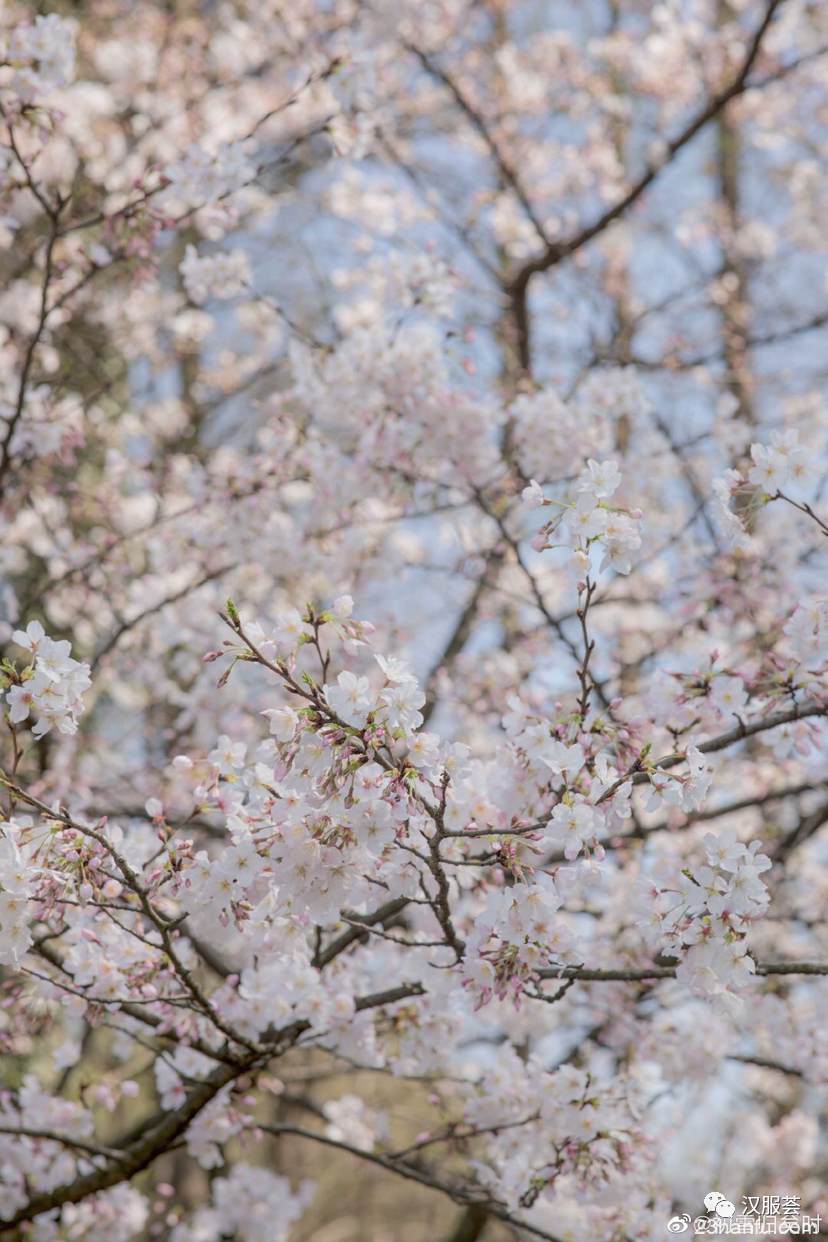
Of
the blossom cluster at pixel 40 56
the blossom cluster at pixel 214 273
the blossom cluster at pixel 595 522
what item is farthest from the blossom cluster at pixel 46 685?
the blossom cluster at pixel 214 273

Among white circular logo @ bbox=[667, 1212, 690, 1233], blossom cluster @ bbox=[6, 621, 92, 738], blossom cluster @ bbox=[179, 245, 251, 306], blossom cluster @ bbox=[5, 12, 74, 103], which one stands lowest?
white circular logo @ bbox=[667, 1212, 690, 1233]

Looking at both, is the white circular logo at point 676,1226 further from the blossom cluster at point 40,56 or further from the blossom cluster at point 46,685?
the blossom cluster at point 40,56

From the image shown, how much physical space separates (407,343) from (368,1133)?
10.9 feet

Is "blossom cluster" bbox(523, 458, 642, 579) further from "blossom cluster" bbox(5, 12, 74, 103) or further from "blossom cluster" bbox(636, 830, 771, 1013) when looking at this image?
"blossom cluster" bbox(5, 12, 74, 103)

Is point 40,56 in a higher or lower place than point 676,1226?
higher

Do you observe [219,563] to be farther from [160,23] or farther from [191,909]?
[160,23]

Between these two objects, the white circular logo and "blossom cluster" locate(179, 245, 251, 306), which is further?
"blossom cluster" locate(179, 245, 251, 306)

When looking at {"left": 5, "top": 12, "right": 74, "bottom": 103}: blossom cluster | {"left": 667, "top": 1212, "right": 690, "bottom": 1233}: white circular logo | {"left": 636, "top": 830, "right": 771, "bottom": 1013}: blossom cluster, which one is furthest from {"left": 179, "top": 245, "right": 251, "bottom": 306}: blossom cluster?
{"left": 667, "top": 1212, "right": 690, "bottom": 1233}: white circular logo

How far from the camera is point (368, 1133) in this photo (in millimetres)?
4301

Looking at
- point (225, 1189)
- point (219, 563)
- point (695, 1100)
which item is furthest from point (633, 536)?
point (695, 1100)

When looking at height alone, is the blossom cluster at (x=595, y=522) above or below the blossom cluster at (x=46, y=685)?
above

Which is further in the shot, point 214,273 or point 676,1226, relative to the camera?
point 214,273

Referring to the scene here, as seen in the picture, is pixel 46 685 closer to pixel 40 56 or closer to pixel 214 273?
pixel 40 56

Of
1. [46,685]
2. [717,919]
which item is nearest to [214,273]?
[46,685]
